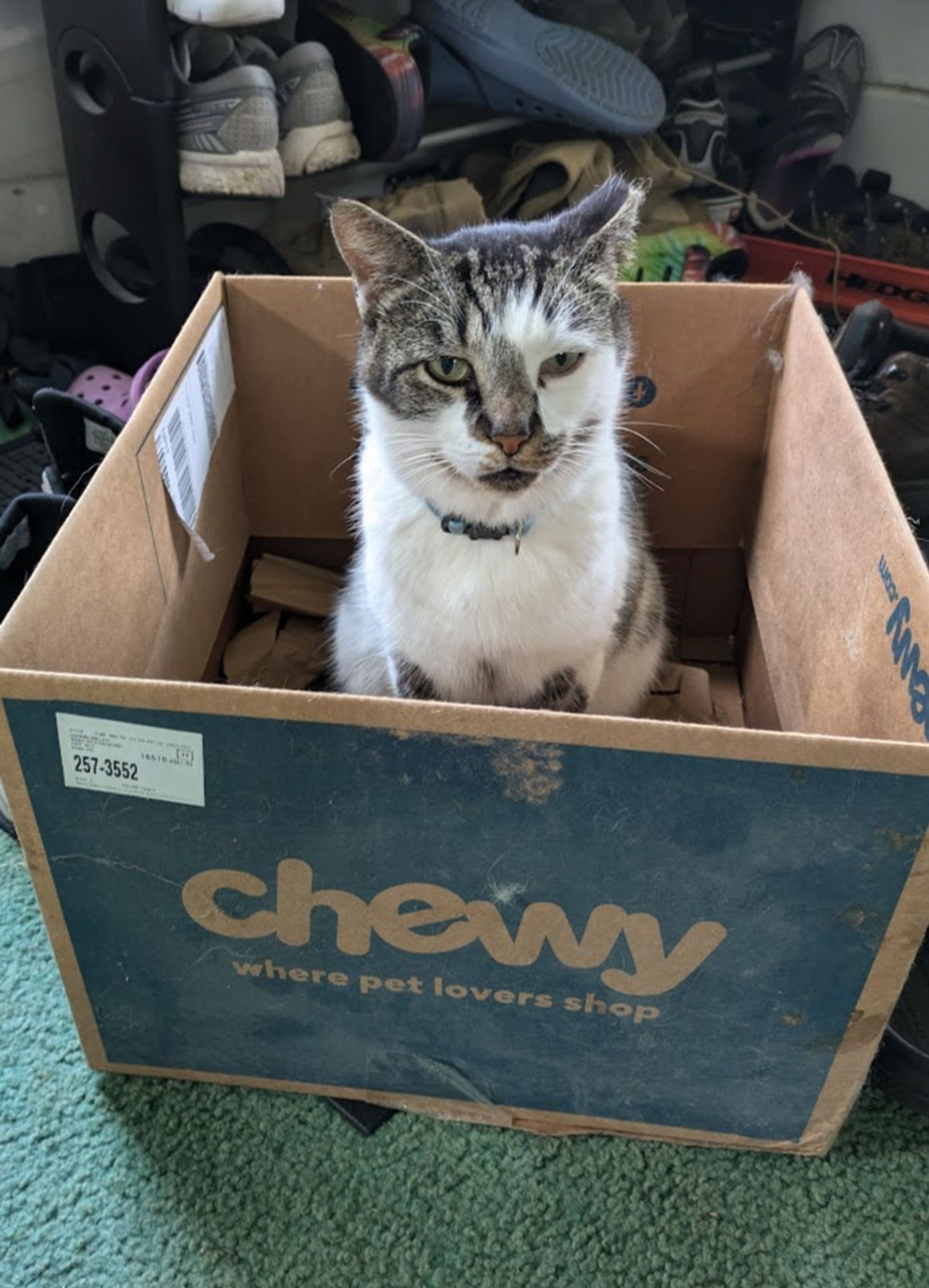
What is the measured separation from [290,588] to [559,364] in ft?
2.45

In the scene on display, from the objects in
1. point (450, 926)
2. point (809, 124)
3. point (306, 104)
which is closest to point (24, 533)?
point (450, 926)

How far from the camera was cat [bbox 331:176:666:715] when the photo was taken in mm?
915

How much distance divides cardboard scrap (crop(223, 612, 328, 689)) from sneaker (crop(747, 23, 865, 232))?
1.52 meters

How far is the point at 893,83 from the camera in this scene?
2.50 metres

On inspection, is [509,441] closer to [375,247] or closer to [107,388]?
[375,247]

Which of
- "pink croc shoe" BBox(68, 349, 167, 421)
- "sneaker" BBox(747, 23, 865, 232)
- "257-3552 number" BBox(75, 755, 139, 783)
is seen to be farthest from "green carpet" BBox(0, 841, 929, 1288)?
"sneaker" BBox(747, 23, 865, 232)

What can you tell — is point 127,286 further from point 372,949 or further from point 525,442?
point 372,949

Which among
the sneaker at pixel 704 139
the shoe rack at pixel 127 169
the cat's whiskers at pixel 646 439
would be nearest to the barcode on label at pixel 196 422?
the shoe rack at pixel 127 169

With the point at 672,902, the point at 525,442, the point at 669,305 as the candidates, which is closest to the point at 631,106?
the point at 669,305

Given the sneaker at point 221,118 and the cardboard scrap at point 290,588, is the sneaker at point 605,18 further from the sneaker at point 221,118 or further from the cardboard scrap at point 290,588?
the cardboard scrap at point 290,588

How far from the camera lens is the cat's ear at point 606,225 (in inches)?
37.6

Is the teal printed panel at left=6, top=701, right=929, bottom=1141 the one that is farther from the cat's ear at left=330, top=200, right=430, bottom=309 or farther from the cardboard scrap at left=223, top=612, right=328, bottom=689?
the cardboard scrap at left=223, top=612, right=328, bottom=689

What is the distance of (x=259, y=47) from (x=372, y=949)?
146cm

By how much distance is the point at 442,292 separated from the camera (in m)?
0.93
